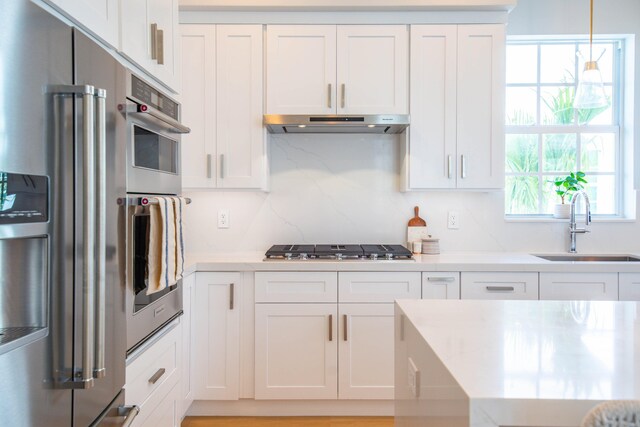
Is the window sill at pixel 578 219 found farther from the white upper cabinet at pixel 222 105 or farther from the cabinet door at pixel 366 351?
the white upper cabinet at pixel 222 105

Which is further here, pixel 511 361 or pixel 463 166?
pixel 463 166

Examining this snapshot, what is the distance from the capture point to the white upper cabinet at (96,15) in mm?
1124

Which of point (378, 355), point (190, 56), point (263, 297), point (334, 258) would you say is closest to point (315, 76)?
point (190, 56)

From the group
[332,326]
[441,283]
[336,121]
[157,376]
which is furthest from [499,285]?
[157,376]

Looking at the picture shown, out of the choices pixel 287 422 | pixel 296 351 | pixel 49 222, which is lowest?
pixel 287 422

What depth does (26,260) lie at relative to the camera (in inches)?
34.8

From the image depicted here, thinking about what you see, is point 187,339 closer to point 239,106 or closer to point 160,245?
point 160,245

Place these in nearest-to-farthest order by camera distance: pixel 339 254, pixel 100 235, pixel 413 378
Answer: pixel 100 235 < pixel 413 378 < pixel 339 254

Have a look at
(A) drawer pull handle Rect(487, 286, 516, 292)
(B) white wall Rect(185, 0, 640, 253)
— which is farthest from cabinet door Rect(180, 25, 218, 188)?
(A) drawer pull handle Rect(487, 286, 516, 292)

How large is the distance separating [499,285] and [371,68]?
Result: 1.50 meters

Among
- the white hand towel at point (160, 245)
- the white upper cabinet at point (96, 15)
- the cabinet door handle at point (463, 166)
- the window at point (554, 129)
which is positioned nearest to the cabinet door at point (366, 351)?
the cabinet door handle at point (463, 166)

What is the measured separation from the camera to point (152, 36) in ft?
5.67

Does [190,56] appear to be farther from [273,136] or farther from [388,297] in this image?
[388,297]

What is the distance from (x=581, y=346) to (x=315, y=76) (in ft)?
7.05
